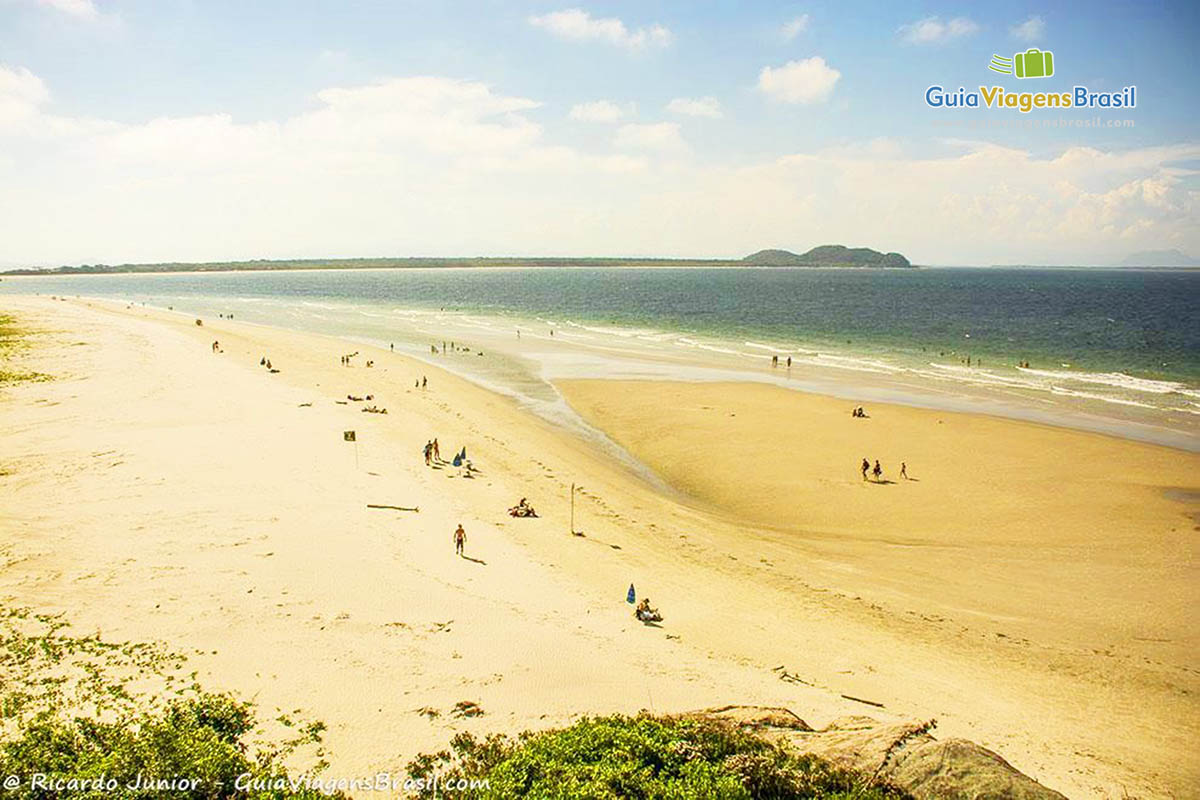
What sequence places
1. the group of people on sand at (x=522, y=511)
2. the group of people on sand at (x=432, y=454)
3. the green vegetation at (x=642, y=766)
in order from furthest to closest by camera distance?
the group of people on sand at (x=432, y=454)
the group of people on sand at (x=522, y=511)
the green vegetation at (x=642, y=766)

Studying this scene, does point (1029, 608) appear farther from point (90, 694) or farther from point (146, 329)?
point (146, 329)

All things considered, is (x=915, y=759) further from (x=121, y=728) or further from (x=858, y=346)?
(x=858, y=346)

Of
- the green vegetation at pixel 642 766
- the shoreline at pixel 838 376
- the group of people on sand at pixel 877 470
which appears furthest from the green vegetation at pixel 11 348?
the group of people on sand at pixel 877 470

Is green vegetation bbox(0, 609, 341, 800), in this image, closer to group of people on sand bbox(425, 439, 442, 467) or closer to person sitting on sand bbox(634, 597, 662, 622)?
person sitting on sand bbox(634, 597, 662, 622)

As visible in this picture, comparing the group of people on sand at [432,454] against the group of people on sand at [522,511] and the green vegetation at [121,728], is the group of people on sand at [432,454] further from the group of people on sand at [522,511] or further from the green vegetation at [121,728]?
the green vegetation at [121,728]

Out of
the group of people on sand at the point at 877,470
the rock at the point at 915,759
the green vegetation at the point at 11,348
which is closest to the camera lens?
the rock at the point at 915,759

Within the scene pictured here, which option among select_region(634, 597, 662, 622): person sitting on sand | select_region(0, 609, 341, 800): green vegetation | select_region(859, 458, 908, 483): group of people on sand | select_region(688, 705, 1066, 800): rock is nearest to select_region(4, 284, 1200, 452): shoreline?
select_region(859, 458, 908, 483): group of people on sand

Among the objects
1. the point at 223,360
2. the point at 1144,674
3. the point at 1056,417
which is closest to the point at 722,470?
the point at 1144,674

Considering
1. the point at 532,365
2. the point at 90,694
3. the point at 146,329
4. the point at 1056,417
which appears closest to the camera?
the point at 90,694
